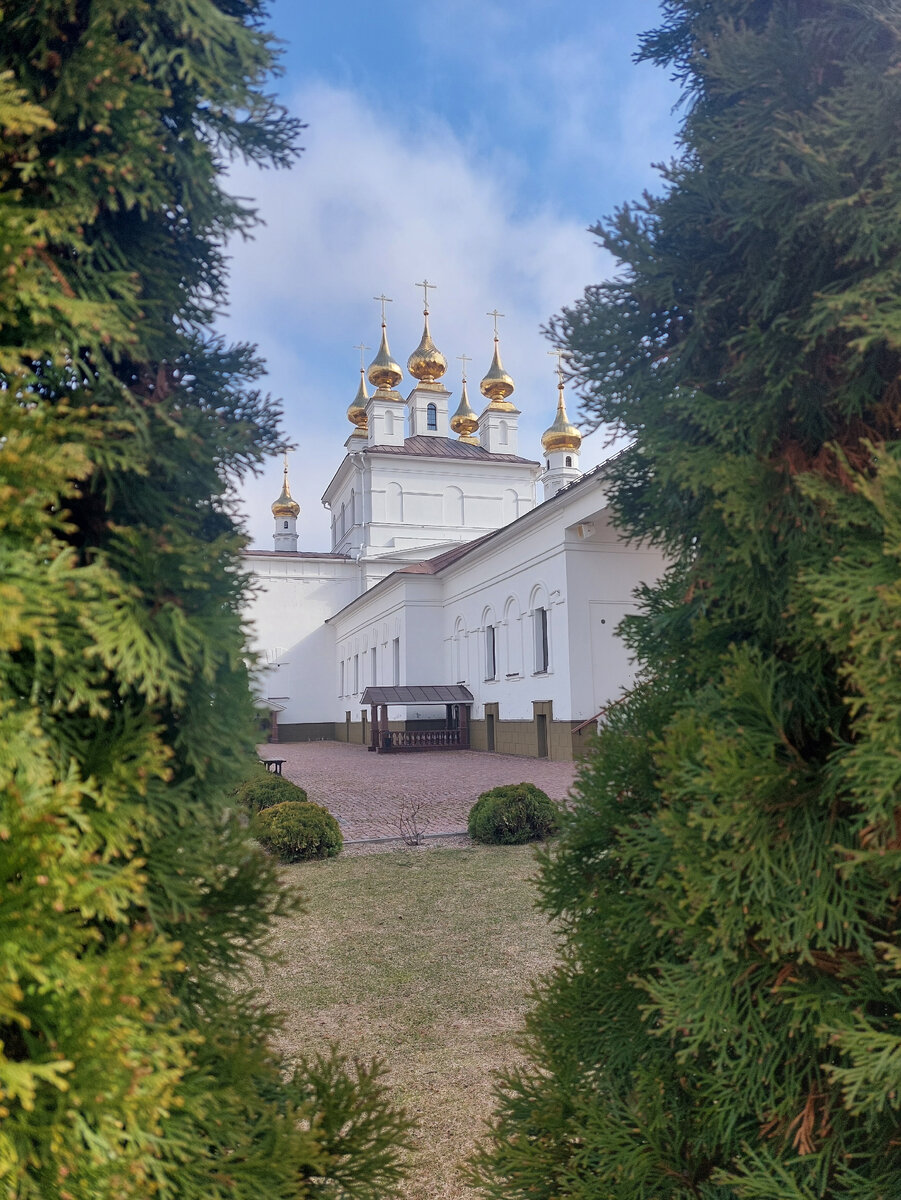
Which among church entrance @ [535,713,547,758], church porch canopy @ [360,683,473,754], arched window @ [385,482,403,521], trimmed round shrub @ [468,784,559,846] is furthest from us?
arched window @ [385,482,403,521]

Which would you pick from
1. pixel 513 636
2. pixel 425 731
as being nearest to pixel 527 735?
pixel 513 636

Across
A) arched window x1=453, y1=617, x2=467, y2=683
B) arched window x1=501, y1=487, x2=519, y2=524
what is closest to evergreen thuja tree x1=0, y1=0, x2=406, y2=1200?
arched window x1=453, y1=617, x2=467, y2=683

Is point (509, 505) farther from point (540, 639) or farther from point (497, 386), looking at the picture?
point (540, 639)

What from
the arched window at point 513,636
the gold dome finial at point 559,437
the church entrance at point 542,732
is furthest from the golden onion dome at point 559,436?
the church entrance at point 542,732

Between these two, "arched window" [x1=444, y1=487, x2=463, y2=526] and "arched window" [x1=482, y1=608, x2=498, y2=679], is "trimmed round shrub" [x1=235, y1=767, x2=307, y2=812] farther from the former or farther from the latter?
"arched window" [x1=444, y1=487, x2=463, y2=526]

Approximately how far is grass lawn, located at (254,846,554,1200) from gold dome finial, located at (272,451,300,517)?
51754 mm

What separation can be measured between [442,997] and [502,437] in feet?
147

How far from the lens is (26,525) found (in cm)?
146

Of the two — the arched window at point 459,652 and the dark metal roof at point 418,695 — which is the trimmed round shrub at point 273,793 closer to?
the dark metal roof at point 418,695

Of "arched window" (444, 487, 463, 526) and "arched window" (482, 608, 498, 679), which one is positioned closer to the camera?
"arched window" (482, 608, 498, 679)

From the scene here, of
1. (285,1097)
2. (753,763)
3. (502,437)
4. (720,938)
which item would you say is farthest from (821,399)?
(502,437)

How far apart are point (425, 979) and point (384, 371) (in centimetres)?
4450

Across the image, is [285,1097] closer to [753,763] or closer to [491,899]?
[753,763]

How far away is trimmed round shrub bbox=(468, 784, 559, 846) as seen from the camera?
35.5 ft
